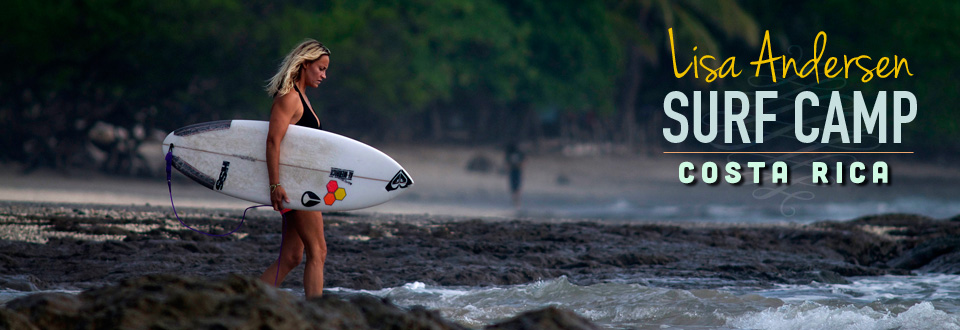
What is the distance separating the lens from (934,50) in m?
27.1

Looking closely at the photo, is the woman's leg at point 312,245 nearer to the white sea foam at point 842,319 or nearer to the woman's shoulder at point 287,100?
the woman's shoulder at point 287,100

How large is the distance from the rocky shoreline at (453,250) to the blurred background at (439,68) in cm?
619

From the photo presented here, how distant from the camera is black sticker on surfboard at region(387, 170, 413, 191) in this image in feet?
17.1

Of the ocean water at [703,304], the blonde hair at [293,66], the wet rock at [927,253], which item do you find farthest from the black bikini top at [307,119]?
the wet rock at [927,253]

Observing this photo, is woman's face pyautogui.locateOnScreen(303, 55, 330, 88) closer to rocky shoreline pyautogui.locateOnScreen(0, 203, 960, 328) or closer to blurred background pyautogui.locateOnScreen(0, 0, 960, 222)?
rocky shoreline pyautogui.locateOnScreen(0, 203, 960, 328)

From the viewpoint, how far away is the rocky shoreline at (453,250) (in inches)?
281

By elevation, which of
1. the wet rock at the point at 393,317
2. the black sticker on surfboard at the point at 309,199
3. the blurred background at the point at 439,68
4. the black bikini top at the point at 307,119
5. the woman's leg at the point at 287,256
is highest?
the blurred background at the point at 439,68

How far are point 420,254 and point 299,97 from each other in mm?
4065

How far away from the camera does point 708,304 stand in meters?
6.45

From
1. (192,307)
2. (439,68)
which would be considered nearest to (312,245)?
(192,307)

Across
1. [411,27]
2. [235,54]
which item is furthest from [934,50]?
[235,54]

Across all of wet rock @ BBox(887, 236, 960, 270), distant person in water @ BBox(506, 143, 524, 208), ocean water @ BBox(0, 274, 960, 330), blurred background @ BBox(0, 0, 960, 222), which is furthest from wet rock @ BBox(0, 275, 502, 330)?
→ distant person in water @ BBox(506, 143, 524, 208)

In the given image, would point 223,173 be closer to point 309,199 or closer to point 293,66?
point 309,199

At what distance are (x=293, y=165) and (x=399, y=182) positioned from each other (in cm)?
69
